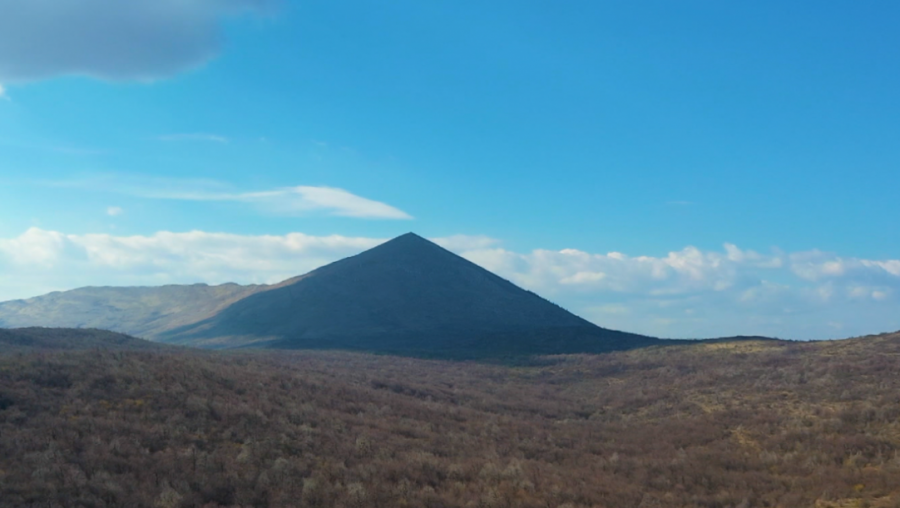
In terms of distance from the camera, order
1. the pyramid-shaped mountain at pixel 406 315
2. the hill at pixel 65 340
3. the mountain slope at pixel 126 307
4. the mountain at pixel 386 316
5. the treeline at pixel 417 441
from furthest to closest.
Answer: the mountain slope at pixel 126 307 → the mountain at pixel 386 316 → the pyramid-shaped mountain at pixel 406 315 → the hill at pixel 65 340 → the treeline at pixel 417 441

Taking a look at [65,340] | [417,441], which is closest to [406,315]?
[65,340]

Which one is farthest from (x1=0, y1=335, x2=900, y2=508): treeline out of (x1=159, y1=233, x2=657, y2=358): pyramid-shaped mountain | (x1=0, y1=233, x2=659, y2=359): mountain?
(x1=159, y1=233, x2=657, y2=358): pyramid-shaped mountain

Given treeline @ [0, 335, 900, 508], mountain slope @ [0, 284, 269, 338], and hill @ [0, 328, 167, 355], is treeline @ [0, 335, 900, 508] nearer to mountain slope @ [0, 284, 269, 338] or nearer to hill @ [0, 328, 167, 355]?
hill @ [0, 328, 167, 355]

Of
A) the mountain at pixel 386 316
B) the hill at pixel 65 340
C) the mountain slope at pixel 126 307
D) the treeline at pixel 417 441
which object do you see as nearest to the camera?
the treeline at pixel 417 441

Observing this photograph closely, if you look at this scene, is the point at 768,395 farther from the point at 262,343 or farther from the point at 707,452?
the point at 262,343

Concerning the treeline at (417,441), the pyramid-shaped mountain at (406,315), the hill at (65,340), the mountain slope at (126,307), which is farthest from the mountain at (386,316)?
the treeline at (417,441)

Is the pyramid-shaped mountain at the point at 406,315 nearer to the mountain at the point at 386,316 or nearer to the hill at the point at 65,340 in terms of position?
the mountain at the point at 386,316
